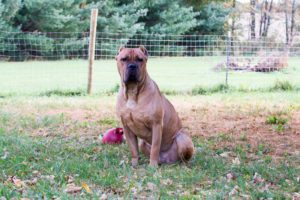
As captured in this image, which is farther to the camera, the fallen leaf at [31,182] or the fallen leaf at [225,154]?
the fallen leaf at [225,154]

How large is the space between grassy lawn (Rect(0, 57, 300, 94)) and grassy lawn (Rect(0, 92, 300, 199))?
343 cm

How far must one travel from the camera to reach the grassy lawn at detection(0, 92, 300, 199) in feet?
13.1

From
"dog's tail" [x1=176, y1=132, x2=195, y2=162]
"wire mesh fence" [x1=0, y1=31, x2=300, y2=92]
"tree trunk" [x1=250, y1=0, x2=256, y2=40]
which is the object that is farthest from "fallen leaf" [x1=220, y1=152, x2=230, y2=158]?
"tree trunk" [x1=250, y1=0, x2=256, y2=40]

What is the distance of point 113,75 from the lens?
50.8 ft

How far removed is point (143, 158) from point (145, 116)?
65 cm

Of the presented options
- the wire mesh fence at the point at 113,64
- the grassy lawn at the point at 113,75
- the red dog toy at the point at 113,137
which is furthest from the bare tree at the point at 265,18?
the red dog toy at the point at 113,137

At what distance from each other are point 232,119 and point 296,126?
1.05m

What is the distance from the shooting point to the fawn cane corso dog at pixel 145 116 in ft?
15.5

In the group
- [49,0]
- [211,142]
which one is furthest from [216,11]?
[211,142]

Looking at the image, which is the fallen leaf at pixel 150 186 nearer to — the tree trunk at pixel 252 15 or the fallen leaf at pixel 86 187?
the fallen leaf at pixel 86 187

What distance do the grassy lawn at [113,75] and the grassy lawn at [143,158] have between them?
11.2ft

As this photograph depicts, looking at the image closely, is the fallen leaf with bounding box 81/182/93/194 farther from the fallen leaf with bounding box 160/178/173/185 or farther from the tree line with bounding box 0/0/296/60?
Answer: the tree line with bounding box 0/0/296/60

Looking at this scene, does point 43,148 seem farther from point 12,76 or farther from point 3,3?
point 3,3

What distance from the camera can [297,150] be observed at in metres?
5.82
